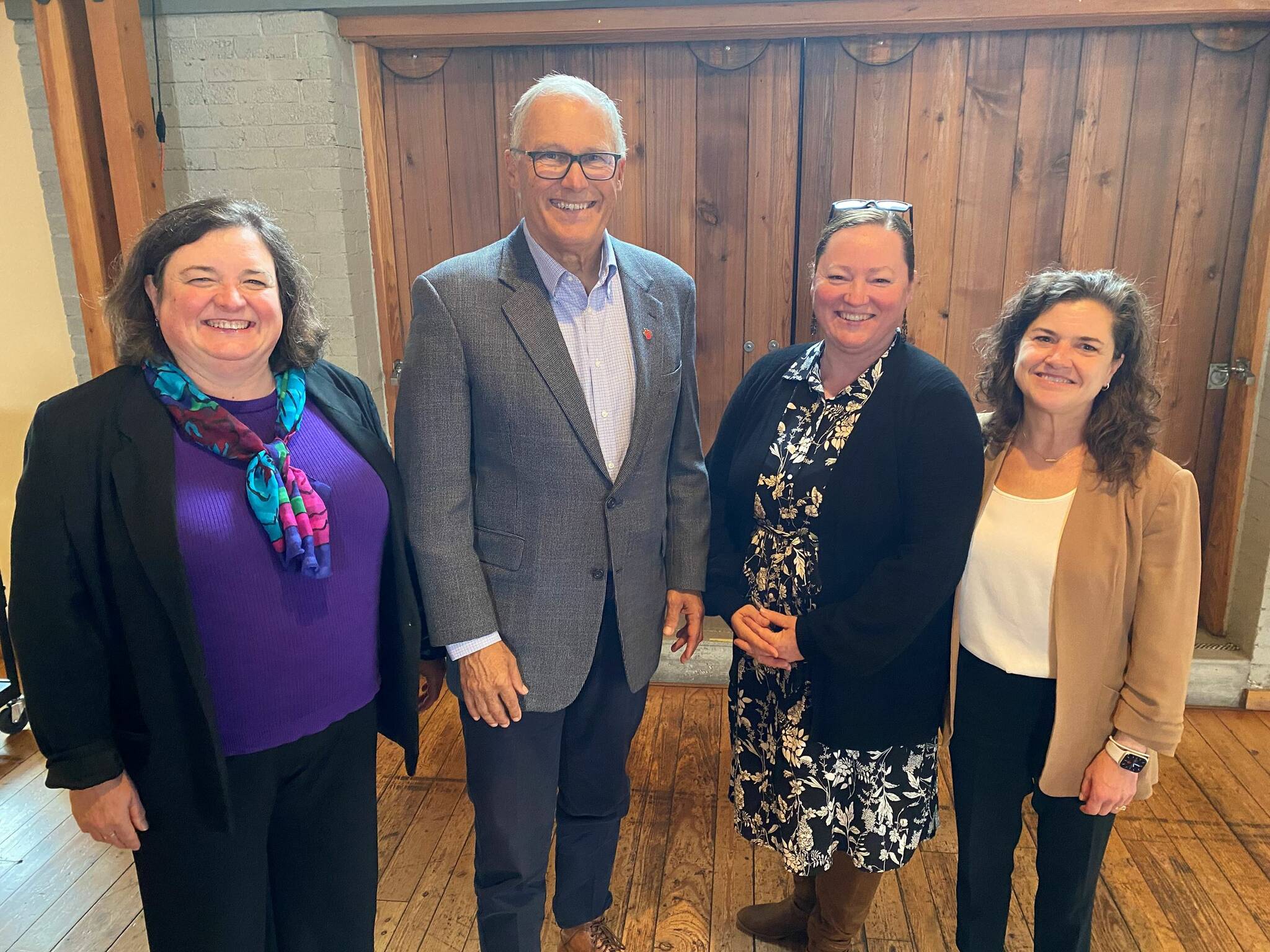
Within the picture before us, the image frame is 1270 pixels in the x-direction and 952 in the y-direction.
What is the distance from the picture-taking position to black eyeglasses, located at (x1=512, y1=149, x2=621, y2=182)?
1437mm

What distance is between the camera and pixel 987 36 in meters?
2.70

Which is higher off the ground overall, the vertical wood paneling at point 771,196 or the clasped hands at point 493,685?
the vertical wood paneling at point 771,196

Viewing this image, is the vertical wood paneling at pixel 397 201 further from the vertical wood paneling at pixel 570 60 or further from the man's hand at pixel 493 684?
the man's hand at pixel 493 684

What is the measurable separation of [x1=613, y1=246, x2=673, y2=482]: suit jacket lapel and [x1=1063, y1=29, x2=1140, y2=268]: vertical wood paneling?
1.88m

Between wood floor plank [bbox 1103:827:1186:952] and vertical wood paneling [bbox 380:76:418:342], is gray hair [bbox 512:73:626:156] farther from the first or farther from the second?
wood floor plank [bbox 1103:827:1186:952]

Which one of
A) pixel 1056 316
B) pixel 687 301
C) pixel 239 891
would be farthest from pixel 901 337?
pixel 239 891

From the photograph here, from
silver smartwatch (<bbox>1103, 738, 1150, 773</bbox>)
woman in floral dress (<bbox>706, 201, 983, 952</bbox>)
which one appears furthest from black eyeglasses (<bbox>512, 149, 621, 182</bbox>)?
silver smartwatch (<bbox>1103, 738, 1150, 773</bbox>)

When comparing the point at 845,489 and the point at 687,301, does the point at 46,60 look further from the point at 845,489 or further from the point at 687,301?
the point at 845,489

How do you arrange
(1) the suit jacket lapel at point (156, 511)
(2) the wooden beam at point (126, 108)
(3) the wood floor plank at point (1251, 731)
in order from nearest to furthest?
(1) the suit jacket lapel at point (156, 511), (2) the wooden beam at point (126, 108), (3) the wood floor plank at point (1251, 731)

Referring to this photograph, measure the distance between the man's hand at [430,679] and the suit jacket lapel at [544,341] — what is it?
52 centimetres

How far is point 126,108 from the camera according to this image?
250cm

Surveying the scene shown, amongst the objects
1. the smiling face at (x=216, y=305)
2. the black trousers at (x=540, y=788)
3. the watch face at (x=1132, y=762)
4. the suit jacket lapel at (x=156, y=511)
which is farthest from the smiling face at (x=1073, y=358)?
the suit jacket lapel at (x=156, y=511)

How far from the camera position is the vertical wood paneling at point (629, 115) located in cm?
281

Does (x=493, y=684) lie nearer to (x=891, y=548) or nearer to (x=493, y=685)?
(x=493, y=685)
